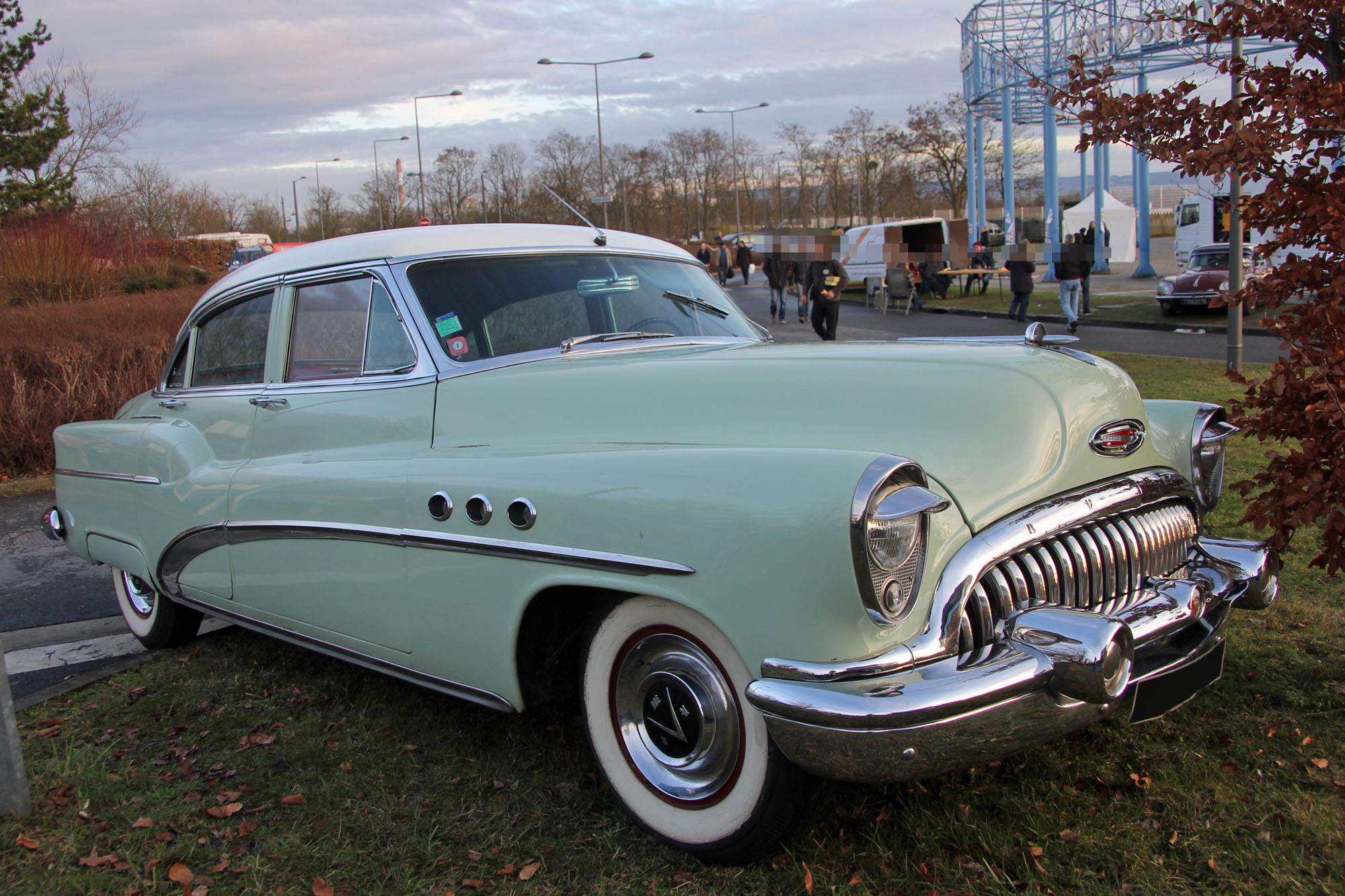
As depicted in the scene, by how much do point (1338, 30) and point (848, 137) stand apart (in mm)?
51423

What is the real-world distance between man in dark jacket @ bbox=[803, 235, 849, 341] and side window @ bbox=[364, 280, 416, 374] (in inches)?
378

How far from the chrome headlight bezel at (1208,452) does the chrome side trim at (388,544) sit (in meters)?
1.85

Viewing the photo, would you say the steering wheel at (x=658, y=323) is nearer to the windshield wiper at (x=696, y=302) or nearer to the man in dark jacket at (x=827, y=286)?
the windshield wiper at (x=696, y=302)

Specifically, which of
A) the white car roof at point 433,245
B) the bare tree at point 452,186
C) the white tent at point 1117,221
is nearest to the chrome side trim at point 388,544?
the white car roof at point 433,245

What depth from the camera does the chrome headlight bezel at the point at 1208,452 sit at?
3.20 metres

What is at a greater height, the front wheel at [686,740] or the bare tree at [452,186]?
the bare tree at [452,186]

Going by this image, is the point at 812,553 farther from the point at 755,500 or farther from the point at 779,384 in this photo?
the point at 779,384

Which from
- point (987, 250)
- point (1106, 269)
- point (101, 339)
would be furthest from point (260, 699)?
point (1106, 269)

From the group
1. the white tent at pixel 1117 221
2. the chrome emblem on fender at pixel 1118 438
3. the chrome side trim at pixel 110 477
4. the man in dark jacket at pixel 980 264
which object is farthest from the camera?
the white tent at pixel 1117 221

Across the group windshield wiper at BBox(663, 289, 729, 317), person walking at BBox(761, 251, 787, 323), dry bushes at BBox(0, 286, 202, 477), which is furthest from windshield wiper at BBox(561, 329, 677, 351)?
person walking at BBox(761, 251, 787, 323)

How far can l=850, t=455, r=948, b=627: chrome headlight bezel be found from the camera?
214 centimetres

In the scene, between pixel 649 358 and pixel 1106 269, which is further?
pixel 1106 269

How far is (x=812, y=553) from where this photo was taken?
216 centimetres

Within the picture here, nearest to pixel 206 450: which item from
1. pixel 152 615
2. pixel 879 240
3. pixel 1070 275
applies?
pixel 152 615
